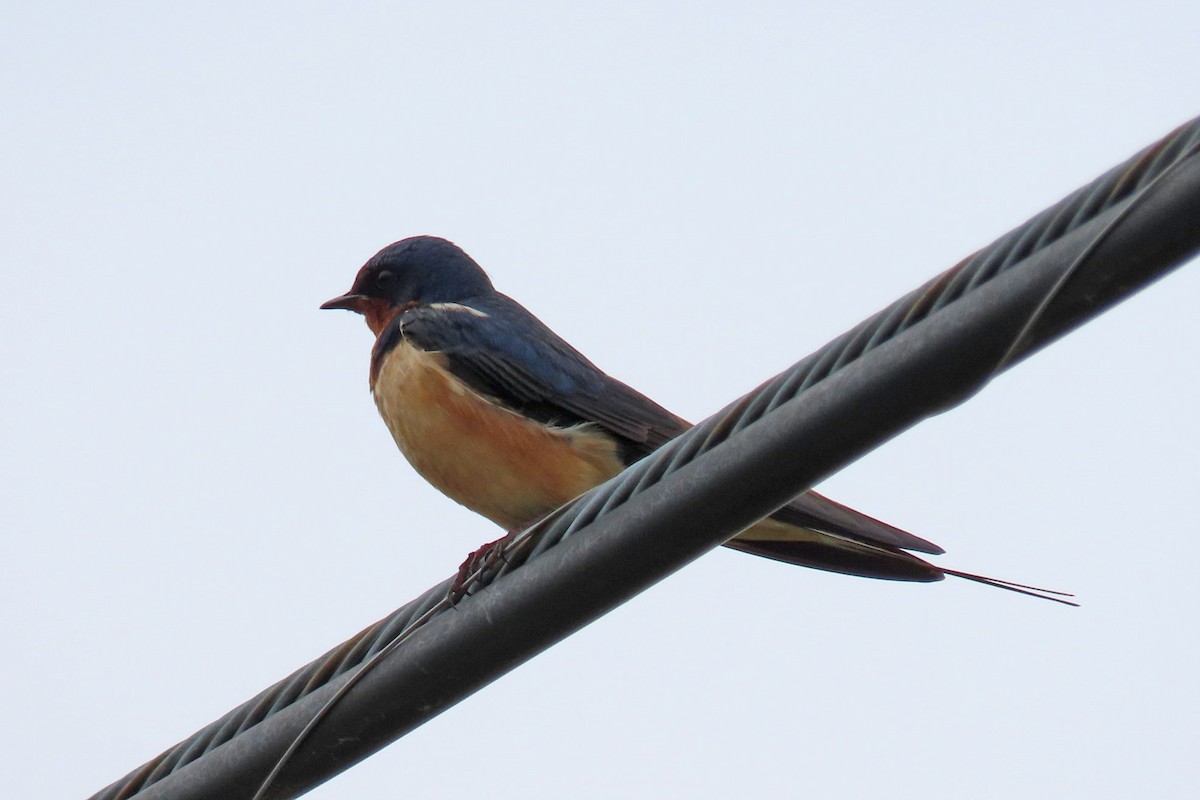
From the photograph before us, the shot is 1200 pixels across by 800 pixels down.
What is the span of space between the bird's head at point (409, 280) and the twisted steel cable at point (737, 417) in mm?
3045

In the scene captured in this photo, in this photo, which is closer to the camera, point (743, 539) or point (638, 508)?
point (638, 508)

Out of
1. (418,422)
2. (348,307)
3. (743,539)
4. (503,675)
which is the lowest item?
(503,675)

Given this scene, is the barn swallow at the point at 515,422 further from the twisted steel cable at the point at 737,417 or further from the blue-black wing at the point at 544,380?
the twisted steel cable at the point at 737,417

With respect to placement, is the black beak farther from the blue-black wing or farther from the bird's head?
the blue-black wing

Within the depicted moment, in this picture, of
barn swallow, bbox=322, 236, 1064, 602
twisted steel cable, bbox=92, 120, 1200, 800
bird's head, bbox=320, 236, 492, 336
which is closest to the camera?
twisted steel cable, bbox=92, 120, 1200, 800

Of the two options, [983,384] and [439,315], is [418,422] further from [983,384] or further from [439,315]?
[983,384]

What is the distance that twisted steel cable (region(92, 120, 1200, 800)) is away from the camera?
7.20ft

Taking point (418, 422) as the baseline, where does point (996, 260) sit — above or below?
below

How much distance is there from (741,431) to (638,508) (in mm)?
224

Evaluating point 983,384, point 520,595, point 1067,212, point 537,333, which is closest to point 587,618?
point 520,595

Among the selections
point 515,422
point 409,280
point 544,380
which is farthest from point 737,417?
point 409,280

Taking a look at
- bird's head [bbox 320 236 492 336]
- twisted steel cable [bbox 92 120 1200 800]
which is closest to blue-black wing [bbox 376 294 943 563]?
bird's head [bbox 320 236 492 336]

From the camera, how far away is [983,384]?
2340mm

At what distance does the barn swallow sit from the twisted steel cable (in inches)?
60.3
